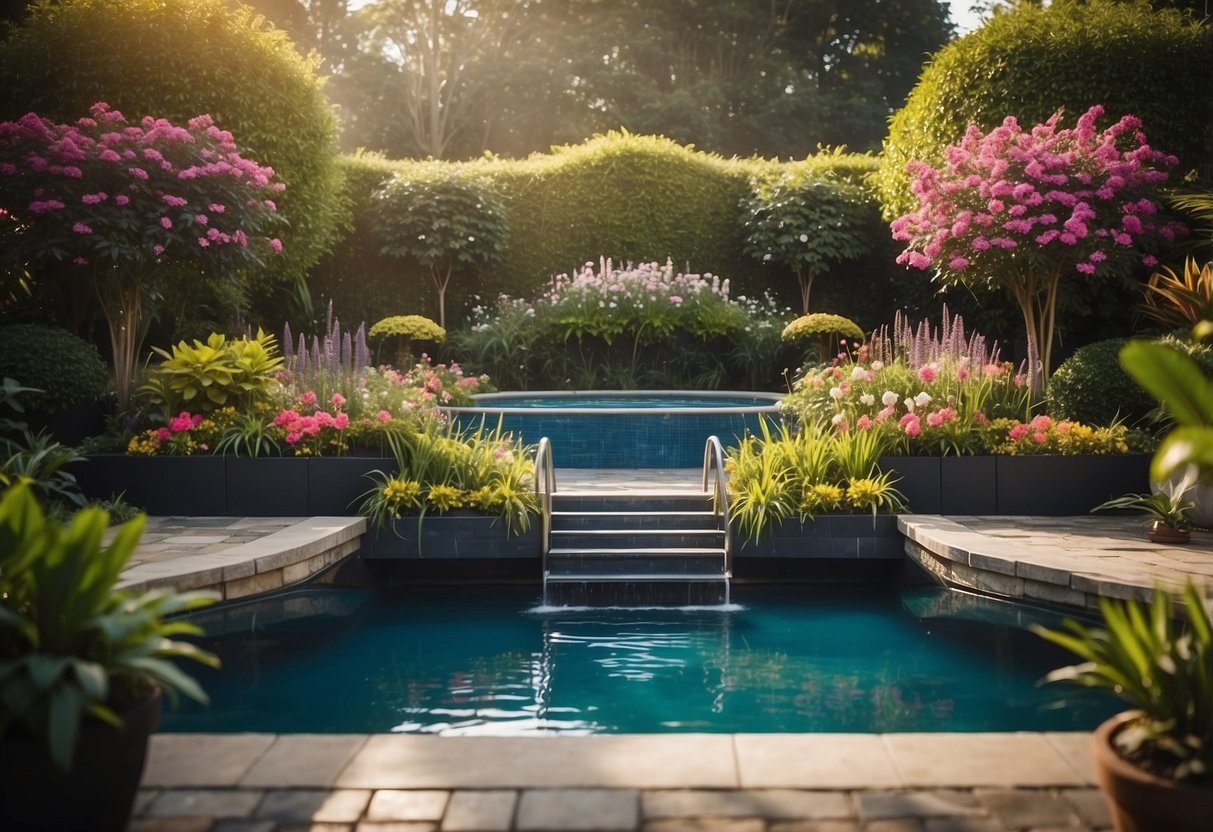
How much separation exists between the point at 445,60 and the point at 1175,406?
2501 centimetres

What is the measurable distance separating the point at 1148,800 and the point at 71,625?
7.80 feet

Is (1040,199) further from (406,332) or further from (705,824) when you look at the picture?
(705,824)

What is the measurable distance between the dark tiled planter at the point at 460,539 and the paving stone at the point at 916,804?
3797mm

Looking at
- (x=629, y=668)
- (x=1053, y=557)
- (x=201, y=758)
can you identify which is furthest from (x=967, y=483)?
(x=201, y=758)

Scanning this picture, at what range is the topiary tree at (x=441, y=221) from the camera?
13750 millimetres

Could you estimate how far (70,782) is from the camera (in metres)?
2.41

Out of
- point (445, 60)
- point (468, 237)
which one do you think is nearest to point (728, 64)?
point (445, 60)

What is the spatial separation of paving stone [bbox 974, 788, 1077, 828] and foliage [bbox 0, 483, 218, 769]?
6.26 feet

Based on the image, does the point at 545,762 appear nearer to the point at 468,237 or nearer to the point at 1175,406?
the point at 1175,406

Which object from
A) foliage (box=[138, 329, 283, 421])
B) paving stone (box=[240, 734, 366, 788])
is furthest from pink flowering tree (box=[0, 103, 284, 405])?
paving stone (box=[240, 734, 366, 788])

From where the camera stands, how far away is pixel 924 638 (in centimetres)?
533

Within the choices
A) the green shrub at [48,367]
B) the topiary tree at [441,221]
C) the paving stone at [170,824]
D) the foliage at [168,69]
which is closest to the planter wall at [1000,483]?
the paving stone at [170,824]

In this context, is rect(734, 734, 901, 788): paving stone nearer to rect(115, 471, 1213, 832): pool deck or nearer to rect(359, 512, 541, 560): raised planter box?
rect(115, 471, 1213, 832): pool deck

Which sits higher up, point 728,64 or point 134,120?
point 728,64
